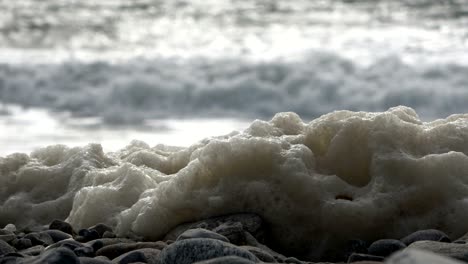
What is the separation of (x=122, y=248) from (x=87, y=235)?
40cm

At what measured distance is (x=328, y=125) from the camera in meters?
4.60

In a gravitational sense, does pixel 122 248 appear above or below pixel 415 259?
below

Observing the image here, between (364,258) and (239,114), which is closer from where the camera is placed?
(364,258)

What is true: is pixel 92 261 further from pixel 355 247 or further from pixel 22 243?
pixel 355 247

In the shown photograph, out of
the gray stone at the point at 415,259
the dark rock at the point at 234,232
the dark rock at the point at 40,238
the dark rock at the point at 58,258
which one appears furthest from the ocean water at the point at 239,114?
the gray stone at the point at 415,259

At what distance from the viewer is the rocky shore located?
3268 millimetres

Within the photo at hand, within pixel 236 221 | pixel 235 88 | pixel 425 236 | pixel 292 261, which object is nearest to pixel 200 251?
pixel 292 261

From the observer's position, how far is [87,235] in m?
4.23

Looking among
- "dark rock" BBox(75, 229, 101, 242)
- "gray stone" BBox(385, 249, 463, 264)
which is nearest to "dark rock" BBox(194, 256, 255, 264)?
"gray stone" BBox(385, 249, 463, 264)

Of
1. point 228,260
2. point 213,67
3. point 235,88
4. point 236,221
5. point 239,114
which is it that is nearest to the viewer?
point 228,260

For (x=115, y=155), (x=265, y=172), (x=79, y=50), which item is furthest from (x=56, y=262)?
(x=79, y=50)

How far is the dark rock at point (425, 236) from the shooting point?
383 centimetres

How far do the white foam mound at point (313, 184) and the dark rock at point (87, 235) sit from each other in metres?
0.14

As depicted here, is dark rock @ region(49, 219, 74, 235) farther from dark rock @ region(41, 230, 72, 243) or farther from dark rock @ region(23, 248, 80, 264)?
dark rock @ region(23, 248, 80, 264)
